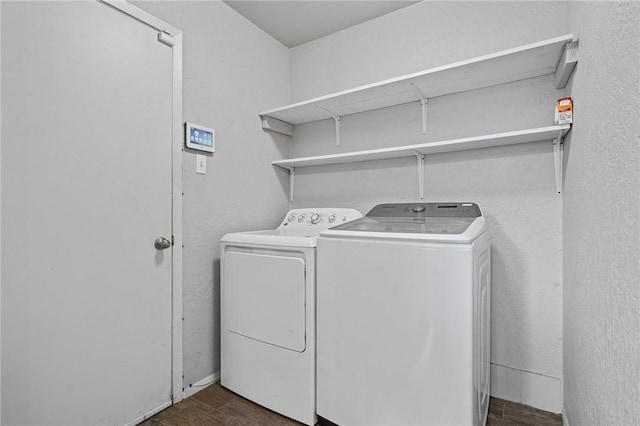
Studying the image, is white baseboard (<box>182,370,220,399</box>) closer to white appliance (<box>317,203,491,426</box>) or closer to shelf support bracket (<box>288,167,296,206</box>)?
white appliance (<box>317,203,491,426</box>)

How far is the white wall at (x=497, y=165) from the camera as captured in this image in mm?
1703

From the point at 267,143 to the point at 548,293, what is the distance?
2056 millimetres

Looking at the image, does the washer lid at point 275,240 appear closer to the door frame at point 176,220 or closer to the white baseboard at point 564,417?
the door frame at point 176,220

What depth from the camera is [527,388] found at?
1742mm

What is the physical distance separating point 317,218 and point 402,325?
1.05 meters

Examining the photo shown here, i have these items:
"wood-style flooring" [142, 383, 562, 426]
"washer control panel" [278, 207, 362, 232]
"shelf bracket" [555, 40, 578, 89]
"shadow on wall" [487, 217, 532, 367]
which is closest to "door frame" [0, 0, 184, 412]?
"wood-style flooring" [142, 383, 562, 426]

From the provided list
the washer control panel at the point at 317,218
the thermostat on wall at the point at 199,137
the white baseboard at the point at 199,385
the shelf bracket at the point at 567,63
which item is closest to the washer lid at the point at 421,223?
the washer control panel at the point at 317,218

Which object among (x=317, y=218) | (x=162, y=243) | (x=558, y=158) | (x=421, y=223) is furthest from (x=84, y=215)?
(x=558, y=158)

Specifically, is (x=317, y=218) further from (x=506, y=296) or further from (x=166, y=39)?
(x=166, y=39)

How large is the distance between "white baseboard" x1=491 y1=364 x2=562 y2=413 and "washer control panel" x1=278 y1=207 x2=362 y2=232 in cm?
124

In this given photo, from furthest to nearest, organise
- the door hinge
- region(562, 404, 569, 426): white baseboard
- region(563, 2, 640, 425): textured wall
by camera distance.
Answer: the door hinge → region(562, 404, 569, 426): white baseboard → region(563, 2, 640, 425): textured wall

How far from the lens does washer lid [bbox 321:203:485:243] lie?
1279 millimetres

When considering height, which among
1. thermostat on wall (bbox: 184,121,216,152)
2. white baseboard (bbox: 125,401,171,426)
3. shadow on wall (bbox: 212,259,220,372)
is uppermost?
thermostat on wall (bbox: 184,121,216,152)

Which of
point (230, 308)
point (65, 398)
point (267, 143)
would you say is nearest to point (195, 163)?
point (267, 143)
